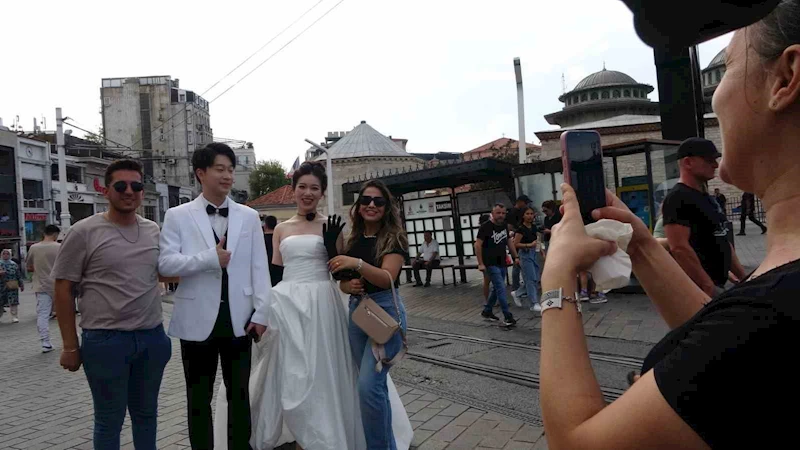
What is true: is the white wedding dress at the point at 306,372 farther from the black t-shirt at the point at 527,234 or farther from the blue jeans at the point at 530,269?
the black t-shirt at the point at 527,234

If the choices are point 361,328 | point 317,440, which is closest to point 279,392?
point 317,440

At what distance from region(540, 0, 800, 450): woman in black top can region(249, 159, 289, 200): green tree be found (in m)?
75.5

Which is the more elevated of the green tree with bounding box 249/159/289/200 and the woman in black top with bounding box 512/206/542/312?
the green tree with bounding box 249/159/289/200

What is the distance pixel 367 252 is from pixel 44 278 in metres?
8.73

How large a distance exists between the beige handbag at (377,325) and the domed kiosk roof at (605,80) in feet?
161

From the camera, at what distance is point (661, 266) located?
56.0 inches

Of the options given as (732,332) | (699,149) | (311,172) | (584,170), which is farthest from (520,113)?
(732,332)

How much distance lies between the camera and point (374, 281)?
385 centimetres

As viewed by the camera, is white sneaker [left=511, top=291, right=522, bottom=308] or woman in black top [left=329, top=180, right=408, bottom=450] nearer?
woman in black top [left=329, top=180, right=408, bottom=450]

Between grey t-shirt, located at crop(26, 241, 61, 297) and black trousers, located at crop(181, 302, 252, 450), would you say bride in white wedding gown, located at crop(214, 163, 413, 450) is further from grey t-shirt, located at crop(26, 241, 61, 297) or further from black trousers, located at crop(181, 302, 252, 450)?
grey t-shirt, located at crop(26, 241, 61, 297)

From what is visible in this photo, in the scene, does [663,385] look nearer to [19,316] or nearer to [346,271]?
[346,271]

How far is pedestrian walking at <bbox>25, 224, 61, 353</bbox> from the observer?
9.15m

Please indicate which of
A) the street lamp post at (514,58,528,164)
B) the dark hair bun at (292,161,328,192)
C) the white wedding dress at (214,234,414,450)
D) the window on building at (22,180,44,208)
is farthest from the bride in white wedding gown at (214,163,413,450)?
the window on building at (22,180,44,208)

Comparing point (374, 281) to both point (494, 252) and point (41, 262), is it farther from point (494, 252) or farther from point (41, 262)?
point (41, 262)
